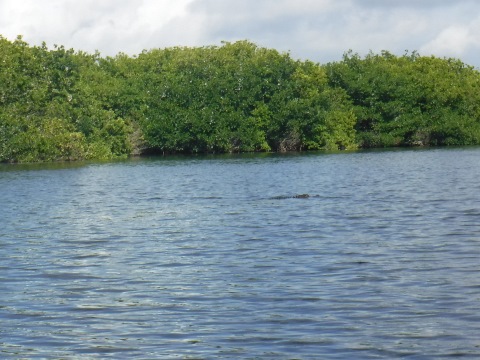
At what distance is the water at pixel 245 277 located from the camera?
12.6 meters

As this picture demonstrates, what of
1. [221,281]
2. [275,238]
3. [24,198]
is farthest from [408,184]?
[221,281]

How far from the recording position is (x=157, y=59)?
407 feet

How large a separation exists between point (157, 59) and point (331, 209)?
9533 centimetres

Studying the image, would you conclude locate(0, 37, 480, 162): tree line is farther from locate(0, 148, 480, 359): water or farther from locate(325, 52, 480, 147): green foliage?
locate(0, 148, 480, 359): water

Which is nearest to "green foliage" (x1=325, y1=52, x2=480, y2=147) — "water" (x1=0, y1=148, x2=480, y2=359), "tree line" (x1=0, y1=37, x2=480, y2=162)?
"tree line" (x1=0, y1=37, x2=480, y2=162)

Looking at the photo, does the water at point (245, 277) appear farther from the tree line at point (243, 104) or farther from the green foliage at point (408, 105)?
the green foliage at point (408, 105)

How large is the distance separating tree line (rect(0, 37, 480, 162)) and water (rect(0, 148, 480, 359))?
52757mm

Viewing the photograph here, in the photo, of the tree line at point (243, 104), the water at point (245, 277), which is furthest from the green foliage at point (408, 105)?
the water at point (245, 277)

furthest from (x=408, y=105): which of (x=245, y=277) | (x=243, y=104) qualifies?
(x=245, y=277)

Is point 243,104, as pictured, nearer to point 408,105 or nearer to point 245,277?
point 408,105

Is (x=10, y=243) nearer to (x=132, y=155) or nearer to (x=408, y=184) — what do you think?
(x=408, y=184)

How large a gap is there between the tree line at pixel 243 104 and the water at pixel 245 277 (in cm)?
5276

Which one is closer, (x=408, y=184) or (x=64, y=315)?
(x=64, y=315)

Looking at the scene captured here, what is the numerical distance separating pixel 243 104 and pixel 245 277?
80739 millimetres
